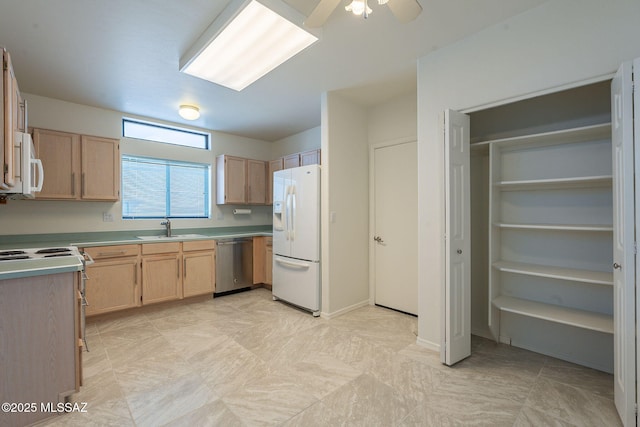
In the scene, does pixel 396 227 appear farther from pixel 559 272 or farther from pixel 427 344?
pixel 559 272

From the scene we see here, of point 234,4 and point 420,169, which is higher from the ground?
point 234,4

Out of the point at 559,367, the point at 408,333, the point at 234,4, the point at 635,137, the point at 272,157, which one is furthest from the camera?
the point at 272,157

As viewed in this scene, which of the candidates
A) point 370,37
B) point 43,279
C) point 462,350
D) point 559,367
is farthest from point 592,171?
point 43,279

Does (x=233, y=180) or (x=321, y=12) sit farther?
(x=233, y=180)

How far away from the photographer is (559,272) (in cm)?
224

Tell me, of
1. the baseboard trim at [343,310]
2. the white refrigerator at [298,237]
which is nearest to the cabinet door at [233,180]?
the white refrigerator at [298,237]

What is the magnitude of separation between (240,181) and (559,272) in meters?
4.23

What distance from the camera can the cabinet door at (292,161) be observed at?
4402mm

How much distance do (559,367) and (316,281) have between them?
7.55 ft

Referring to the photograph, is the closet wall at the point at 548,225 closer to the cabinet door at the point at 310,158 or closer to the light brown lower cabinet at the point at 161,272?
the cabinet door at the point at 310,158

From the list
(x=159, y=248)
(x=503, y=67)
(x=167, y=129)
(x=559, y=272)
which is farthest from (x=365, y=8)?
(x=167, y=129)

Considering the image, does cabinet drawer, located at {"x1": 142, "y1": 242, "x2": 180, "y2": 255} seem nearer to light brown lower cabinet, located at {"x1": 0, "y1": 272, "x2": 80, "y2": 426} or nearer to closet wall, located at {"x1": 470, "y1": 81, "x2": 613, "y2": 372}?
light brown lower cabinet, located at {"x1": 0, "y1": 272, "x2": 80, "y2": 426}

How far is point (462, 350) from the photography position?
238cm

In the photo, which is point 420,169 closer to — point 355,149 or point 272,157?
point 355,149
